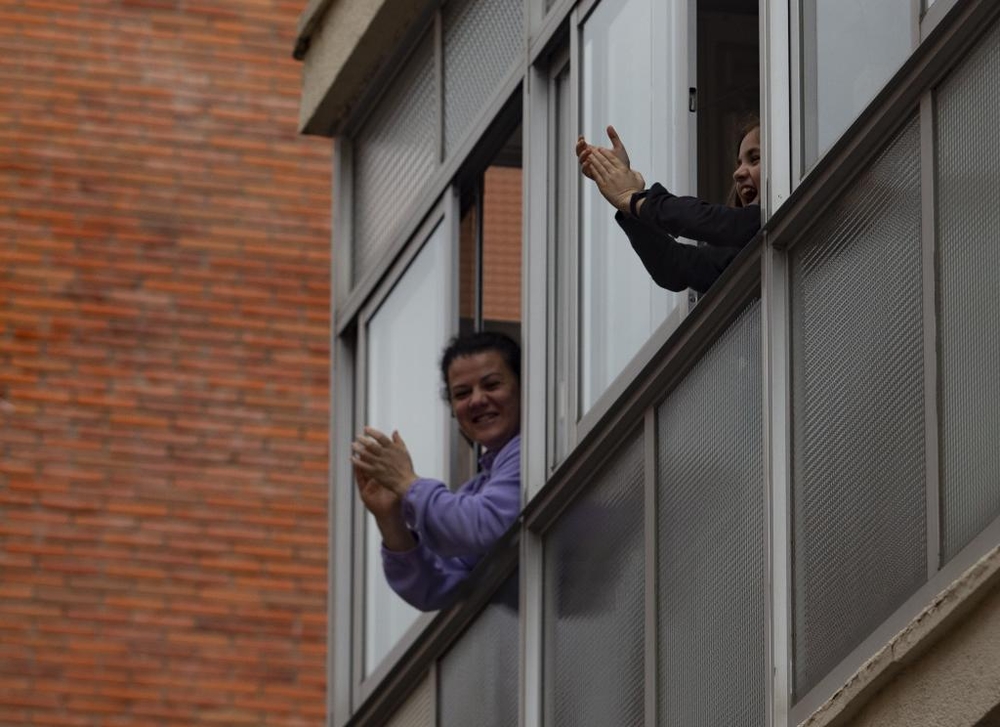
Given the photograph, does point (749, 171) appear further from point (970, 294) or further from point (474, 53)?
point (474, 53)

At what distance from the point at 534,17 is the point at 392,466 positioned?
170cm

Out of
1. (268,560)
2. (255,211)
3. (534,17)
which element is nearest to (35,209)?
(255,211)

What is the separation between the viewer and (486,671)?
9461 millimetres

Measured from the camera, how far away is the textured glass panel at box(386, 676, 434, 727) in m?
10.2

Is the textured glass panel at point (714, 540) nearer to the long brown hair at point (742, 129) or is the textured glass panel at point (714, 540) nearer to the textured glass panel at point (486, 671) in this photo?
the long brown hair at point (742, 129)

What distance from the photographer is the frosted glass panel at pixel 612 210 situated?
8.18 metres

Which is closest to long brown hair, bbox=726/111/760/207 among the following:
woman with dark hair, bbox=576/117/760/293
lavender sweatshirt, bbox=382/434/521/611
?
woman with dark hair, bbox=576/117/760/293

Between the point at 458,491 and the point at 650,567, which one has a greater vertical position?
the point at 458,491

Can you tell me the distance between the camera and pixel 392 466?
9.43m

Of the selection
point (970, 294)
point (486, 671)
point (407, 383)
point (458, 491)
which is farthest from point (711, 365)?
point (407, 383)

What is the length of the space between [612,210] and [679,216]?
4.64ft

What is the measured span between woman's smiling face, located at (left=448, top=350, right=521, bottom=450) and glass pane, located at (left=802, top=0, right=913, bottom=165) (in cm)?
281

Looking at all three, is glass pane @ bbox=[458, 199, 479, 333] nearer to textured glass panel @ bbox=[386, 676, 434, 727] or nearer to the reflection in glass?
the reflection in glass

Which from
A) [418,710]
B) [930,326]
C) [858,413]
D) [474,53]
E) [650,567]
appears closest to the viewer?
[930,326]
